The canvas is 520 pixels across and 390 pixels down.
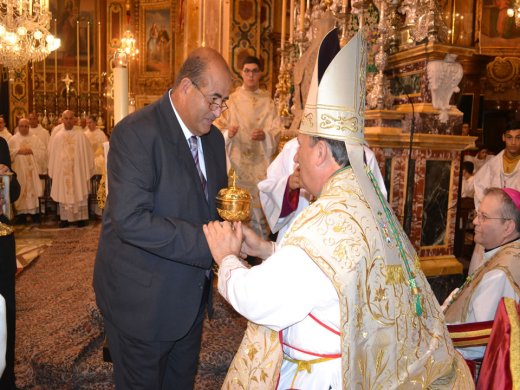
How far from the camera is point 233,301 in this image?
5.66 feet

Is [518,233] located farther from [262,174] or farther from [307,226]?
[262,174]

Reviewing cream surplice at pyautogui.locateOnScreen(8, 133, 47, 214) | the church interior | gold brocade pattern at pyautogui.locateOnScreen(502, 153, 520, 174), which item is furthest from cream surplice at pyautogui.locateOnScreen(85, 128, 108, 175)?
gold brocade pattern at pyautogui.locateOnScreen(502, 153, 520, 174)

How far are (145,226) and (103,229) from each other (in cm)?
40

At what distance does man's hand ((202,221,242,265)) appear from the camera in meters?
1.95

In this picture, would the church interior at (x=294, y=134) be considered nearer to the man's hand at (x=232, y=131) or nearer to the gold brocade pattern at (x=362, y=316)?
the man's hand at (x=232, y=131)

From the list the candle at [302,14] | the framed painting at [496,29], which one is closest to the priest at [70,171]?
the candle at [302,14]

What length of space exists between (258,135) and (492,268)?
371 cm

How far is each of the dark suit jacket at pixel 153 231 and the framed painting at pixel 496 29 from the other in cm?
1512

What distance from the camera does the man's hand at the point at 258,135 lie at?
5934 mm

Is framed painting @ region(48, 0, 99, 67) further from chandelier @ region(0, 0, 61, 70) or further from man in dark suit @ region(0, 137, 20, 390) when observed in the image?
man in dark suit @ region(0, 137, 20, 390)

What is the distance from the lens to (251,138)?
612cm

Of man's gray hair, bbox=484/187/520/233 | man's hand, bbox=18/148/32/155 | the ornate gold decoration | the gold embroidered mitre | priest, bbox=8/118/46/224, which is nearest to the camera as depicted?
the gold embroidered mitre

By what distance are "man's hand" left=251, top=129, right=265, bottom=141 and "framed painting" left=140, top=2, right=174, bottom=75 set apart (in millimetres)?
14193

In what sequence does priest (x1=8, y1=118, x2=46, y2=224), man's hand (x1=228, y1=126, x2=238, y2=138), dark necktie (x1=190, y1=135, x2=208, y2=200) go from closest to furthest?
dark necktie (x1=190, y1=135, x2=208, y2=200), man's hand (x1=228, y1=126, x2=238, y2=138), priest (x1=8, y1=118, x2=46, y2=224)
